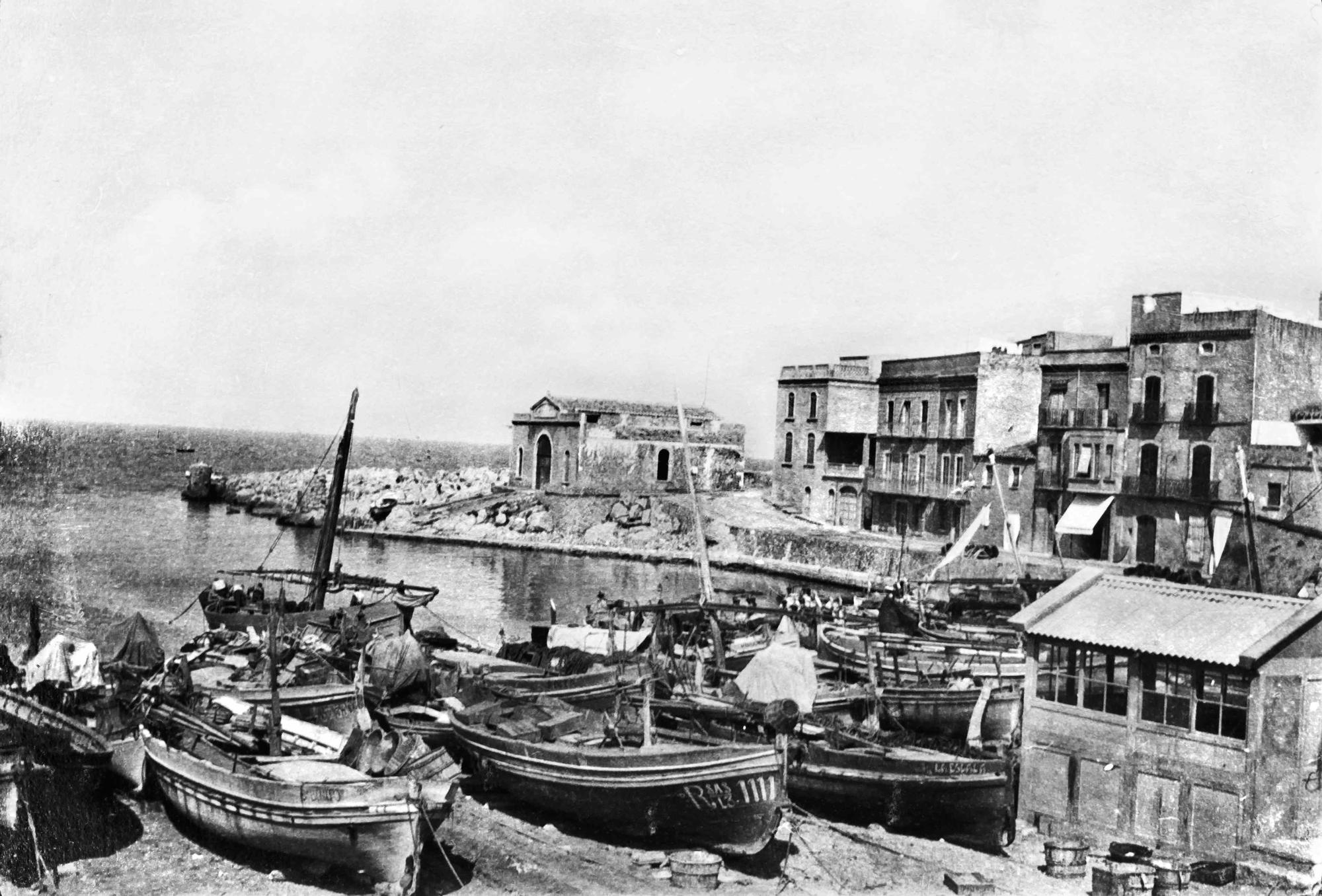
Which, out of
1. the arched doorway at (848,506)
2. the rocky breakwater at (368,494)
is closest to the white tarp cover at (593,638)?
the arched doorway at (848,506)

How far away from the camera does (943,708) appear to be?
2694cm

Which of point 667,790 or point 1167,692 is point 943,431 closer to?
point 1167,692

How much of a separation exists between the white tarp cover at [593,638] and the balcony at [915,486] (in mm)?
29919

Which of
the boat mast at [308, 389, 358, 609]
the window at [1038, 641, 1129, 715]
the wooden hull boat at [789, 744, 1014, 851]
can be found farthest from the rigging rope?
the window at [1038, 641, 1129, 715]

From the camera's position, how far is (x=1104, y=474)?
50188 millimetres

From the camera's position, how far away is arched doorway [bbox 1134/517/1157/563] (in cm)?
4766

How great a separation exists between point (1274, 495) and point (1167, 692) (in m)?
27.2

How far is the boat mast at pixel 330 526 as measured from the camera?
3828 cm

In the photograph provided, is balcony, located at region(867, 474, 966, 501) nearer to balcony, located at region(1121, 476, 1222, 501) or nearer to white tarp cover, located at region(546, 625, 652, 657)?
balcony, located at region(1121, 476, 1222, 501)

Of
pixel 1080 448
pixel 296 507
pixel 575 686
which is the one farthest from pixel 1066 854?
pixel 296 507

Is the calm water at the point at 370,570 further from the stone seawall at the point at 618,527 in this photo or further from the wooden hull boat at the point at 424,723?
the wooden hull boat at the point at 424,723

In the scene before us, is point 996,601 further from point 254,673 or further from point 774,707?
point 254,673

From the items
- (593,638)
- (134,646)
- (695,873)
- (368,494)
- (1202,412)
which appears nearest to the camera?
(695,873)

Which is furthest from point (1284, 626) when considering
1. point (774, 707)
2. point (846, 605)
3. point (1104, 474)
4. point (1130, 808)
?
point (1104, 474)
